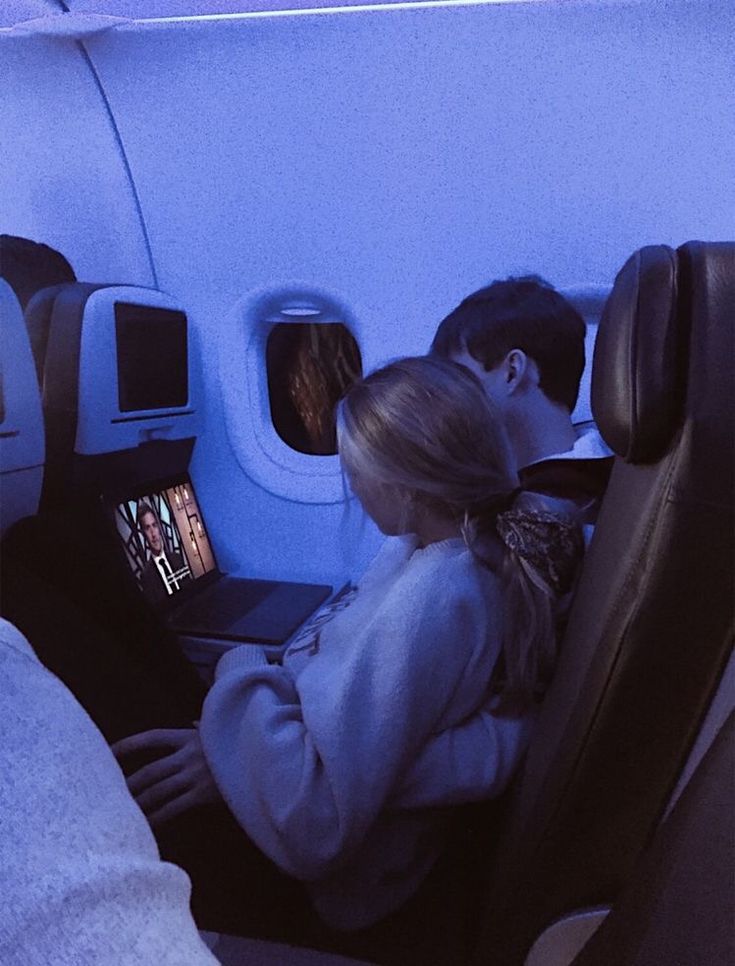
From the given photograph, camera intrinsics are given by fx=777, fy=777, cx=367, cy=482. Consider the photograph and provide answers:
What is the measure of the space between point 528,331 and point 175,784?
3.54ft

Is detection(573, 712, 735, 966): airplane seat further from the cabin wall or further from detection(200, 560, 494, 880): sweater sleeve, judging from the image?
the cabin wall

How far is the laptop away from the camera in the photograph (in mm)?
1925

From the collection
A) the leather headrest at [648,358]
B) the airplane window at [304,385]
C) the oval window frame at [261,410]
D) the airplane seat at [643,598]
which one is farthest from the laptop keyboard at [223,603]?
the leather headrest at [648,358]

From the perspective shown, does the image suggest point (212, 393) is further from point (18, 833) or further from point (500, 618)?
point (18, 833)

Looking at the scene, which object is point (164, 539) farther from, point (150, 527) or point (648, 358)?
point (648, 358)

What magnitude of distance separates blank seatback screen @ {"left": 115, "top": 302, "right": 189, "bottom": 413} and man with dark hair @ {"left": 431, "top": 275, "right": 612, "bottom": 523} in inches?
32.5

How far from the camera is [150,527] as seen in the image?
206 centimetres

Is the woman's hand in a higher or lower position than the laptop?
higher

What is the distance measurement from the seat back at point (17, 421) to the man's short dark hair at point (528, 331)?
875 mm

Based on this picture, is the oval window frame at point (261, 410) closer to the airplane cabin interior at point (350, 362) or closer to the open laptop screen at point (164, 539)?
the airplane cabin interior at point (350, 362)

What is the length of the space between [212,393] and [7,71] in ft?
3.72

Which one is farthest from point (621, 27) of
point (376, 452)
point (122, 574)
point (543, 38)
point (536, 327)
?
point (122, 574)

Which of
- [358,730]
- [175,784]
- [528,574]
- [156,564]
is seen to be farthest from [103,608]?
[528,574]

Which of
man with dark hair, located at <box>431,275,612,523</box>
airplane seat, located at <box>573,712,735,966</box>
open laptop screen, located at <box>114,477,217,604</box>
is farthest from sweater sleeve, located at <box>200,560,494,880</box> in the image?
open laptop screen, located at <box>114,477,217,604</box>
